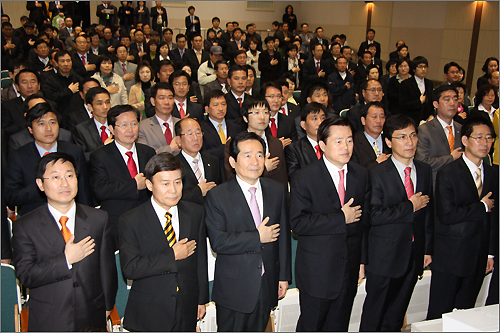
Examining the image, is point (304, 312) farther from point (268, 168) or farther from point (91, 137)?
point (91, 137)

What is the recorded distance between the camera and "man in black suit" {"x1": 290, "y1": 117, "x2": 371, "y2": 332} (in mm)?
2637

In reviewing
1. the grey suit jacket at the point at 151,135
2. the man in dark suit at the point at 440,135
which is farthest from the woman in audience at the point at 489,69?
the grey suit jacket at the point at 151,135

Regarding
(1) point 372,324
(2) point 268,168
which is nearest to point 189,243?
(2) point 268,168

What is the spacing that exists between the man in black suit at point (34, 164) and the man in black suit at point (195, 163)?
761 millimetres

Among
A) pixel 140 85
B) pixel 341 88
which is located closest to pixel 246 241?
pixel 140 85

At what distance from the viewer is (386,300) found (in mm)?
2955

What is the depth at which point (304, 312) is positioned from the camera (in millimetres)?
2766

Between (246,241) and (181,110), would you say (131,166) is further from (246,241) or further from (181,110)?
(181,110)

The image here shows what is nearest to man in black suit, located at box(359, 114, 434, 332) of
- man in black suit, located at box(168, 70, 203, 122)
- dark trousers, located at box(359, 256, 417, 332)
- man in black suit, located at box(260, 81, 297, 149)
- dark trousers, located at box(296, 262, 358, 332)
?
dark trousers, located at box(359, 256, 417, 332)

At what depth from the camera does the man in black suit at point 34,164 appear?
10.1 ft

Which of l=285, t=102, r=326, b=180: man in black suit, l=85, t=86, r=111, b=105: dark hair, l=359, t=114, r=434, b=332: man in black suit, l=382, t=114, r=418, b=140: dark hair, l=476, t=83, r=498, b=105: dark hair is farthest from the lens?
l=476, t=83, r=498, b=105: dark hair

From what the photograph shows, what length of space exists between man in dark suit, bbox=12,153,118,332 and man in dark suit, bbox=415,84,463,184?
285cm

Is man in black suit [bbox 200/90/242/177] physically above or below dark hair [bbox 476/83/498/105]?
below

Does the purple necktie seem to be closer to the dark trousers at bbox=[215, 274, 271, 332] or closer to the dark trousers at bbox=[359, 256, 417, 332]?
the dark trousers at bbox=[215, 274, 271, 332]
